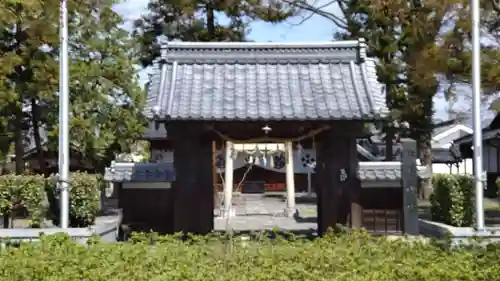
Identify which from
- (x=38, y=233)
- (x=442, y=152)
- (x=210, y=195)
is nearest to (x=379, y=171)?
(x=210, y=195)

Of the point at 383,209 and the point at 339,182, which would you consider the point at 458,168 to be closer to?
the point at 383,209

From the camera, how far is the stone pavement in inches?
789

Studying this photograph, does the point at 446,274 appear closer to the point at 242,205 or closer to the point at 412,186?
the point at 412,186

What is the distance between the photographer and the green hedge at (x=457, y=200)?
39.5 ft

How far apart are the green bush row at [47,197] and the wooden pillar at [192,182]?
1485 millimetres

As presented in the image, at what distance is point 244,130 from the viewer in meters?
12.4

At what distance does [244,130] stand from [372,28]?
1664 cm

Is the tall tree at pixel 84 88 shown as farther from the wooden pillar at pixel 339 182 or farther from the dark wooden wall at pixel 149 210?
the wooden pillar at pixel 339 182

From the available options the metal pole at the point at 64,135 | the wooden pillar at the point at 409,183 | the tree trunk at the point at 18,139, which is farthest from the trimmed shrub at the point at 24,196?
the tree trunk at the point at 18,139

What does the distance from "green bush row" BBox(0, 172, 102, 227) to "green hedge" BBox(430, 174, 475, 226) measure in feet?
20.7

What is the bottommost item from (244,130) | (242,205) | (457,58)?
(242,205)

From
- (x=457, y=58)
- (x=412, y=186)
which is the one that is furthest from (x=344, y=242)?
(x=457, y=58)

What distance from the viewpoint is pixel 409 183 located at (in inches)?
512

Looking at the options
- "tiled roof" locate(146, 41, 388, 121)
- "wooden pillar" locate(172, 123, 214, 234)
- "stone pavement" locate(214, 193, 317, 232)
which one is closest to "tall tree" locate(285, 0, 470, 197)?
"stone pavement" locate(214, 193, 317, 232)
